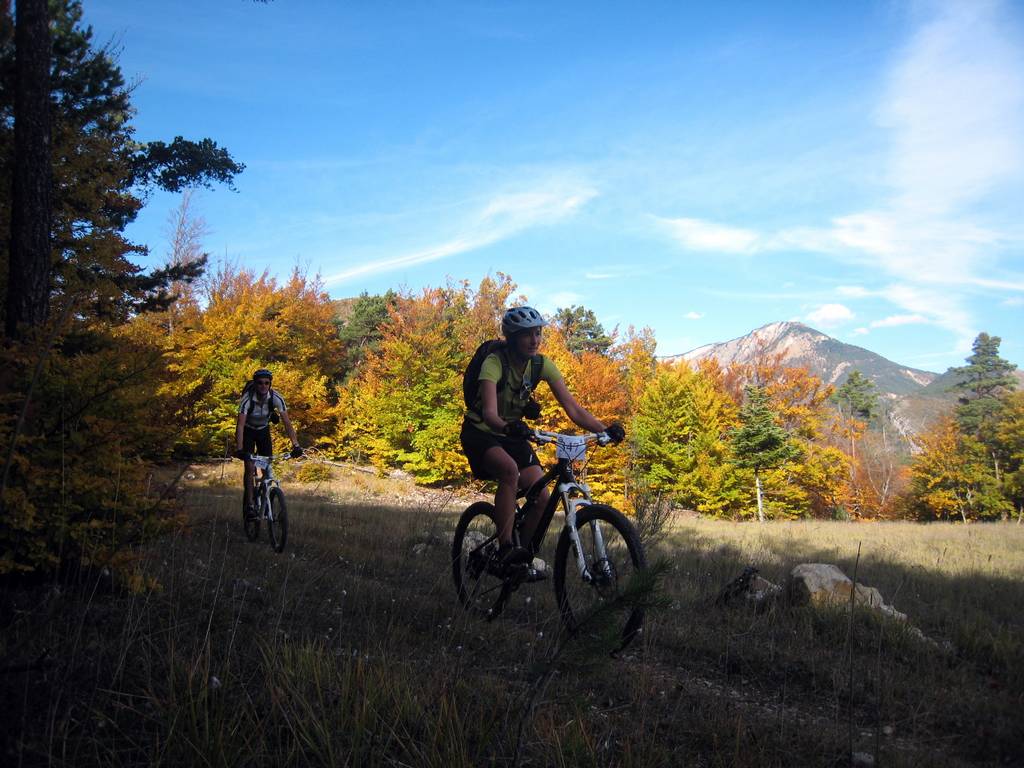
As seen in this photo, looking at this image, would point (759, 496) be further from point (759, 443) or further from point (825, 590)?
point (825, 590)

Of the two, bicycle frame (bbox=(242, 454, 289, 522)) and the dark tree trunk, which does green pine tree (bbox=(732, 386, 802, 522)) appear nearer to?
bicycle frame (bbox=(242, 454, 289, 522))

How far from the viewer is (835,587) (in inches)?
229

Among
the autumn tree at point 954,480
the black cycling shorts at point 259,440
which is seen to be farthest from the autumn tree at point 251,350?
the autumn tree at point 954,480

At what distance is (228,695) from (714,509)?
34718 mm

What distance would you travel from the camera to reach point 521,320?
15.6ft

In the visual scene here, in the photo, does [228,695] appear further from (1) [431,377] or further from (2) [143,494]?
(1) [431,377]

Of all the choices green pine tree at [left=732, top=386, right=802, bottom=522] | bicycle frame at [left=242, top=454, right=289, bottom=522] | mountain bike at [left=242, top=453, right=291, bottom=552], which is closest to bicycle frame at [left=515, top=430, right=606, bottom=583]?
mountain bike at [left=242, top=453, right=291, bottom=552]

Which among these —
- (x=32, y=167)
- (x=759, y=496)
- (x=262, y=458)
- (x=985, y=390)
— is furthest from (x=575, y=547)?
(x=985, y=390)

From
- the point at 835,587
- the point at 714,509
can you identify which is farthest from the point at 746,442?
the point at 835,587

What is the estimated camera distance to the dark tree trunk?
18.3ft

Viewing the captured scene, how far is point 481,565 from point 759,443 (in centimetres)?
3456

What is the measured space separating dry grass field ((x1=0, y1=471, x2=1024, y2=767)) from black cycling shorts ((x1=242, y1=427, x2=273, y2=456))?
208 centimetres

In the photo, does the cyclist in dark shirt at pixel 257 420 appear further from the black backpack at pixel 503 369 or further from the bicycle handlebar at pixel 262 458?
Result: the black backpack at pixel 503 369

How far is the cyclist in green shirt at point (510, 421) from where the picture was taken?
462 centimetres
